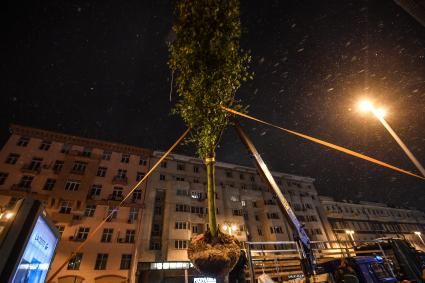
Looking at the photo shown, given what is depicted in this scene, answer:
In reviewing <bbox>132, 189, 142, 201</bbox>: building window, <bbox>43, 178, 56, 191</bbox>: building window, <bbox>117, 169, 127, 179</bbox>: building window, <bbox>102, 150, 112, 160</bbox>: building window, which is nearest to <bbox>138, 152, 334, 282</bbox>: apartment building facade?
<bbox>132, 189, 142, 201</bbox>: building window

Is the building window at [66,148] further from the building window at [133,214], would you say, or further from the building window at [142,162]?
the building window at [133,214]

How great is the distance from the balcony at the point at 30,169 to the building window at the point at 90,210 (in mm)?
9217

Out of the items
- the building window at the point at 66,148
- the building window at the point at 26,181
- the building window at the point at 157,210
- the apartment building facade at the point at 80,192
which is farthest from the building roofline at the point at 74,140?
the building window at the point at 157,210

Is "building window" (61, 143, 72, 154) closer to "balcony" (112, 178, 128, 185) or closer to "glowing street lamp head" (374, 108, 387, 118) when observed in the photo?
"balcony" (112, 178, 128, 185)

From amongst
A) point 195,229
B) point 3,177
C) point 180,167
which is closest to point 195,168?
point 180,167

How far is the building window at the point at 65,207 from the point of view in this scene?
30323mm

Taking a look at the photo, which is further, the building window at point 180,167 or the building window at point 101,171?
the building window at point 180,167

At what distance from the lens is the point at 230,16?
21.6 ft

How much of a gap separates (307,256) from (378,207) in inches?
3170

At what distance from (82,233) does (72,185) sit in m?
7.56

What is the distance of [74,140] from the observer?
36719 mm

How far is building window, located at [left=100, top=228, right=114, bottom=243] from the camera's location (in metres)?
30.5

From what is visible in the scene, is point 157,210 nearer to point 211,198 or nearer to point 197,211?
point 197,211

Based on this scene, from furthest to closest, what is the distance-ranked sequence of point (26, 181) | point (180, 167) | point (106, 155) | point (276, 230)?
point (180, 167) → point (276, 230) → point (106, 155) → point (26, 181)
